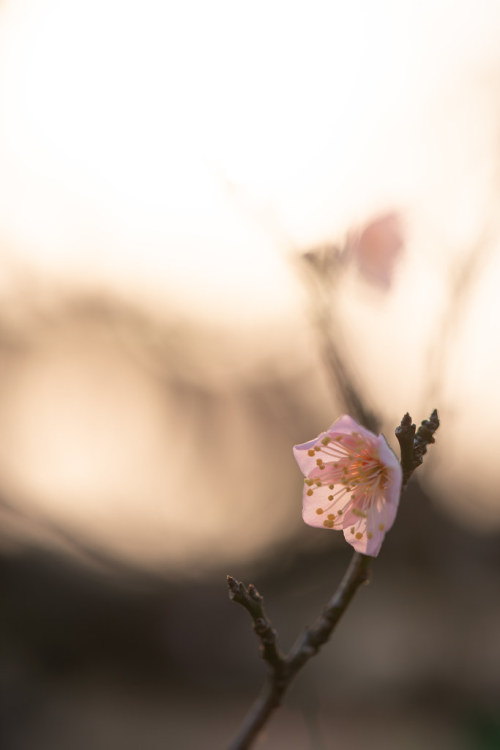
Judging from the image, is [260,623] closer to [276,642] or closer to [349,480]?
[276,642]

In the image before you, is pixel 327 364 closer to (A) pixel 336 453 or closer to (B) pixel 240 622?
(A) pixel 336 453

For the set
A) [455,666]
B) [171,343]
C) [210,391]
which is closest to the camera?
[171,343]

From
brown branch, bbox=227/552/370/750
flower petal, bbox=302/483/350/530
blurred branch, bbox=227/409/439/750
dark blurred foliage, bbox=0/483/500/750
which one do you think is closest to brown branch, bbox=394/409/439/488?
blurred branch, bbox=227/409/439/750

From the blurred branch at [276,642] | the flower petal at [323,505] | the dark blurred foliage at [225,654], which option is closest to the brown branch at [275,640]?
the blurred branch at [276,642]

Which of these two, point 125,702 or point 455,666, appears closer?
point 455,666

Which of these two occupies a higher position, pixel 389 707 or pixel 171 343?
pixel 171 343

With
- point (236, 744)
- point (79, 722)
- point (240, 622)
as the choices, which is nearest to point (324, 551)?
point (240, 622)

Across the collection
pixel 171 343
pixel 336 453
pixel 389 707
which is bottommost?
pixel 389 707

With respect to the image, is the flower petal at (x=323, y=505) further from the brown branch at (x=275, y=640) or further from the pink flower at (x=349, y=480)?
the brown branch at (x=275, y=640)
